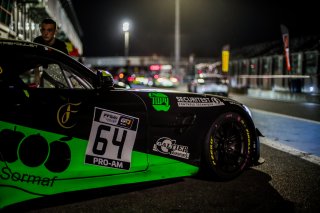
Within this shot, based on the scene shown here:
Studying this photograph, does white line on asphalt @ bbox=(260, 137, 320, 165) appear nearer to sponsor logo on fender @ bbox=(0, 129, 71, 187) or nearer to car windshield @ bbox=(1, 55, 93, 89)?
car windshield @ bbox=(1, 55, 93, 89)

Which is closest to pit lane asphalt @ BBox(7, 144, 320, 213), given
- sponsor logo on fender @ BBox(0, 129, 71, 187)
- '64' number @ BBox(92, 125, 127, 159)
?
sponsor logo on fender @ BBox(0, 129, 71, 187)

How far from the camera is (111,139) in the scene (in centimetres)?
356

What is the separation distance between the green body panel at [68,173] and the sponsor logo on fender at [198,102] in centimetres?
58

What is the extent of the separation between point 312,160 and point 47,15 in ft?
59.9

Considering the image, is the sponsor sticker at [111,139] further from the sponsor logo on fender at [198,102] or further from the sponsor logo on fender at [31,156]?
the sponsor logo on fender at [198,102]

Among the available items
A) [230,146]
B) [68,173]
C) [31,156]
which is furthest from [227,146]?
[31,156]

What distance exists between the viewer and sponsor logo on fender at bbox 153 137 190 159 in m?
3.80

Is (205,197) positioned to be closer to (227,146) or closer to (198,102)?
(227,146)

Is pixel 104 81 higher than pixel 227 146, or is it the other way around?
pixel 104 81

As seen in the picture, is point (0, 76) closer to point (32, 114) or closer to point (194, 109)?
point (32, 114)

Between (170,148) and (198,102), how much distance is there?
0.59 metres

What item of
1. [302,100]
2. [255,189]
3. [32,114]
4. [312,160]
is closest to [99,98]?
[32,114]

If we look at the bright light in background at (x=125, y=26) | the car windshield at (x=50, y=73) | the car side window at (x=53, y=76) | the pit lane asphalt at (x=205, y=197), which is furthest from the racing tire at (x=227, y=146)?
the bright light in background at (x=125, y=26)

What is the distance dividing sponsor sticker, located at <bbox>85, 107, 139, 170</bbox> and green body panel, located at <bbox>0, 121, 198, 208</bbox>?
2.0 inches
